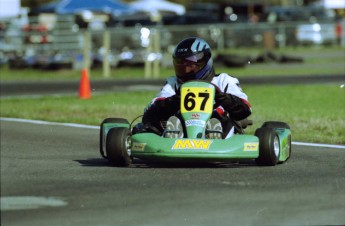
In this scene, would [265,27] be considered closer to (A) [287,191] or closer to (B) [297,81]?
(B) [297,81]

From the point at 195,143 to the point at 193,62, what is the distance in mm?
1091

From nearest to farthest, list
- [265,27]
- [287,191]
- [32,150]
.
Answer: [287,191], [32,150], [265,27]

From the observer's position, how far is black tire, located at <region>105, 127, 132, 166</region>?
399 inches

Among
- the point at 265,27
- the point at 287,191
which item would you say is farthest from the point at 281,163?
the point at 265,27

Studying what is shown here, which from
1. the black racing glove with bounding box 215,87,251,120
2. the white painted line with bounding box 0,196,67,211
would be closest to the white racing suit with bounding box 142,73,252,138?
the black racing glove with bounding box 215,87,251,120

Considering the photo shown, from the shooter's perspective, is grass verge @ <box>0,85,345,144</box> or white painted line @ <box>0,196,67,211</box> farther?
grass verge @ <box>0,85,345,144</box>

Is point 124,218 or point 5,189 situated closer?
point 124,218

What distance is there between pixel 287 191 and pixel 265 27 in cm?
3352

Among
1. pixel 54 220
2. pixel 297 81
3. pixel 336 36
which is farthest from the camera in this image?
pixel 336 36

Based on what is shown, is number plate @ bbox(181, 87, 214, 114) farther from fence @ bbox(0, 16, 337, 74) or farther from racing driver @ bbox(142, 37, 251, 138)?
fence @ bbox(0, 16, 337, 74)

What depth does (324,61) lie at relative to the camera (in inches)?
1501

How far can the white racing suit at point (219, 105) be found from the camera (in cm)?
1041

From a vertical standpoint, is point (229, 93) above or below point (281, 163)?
above

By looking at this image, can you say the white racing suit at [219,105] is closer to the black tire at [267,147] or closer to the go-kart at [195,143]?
the go-kart at [195,143]
